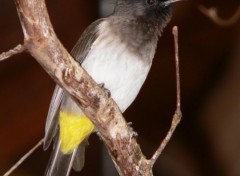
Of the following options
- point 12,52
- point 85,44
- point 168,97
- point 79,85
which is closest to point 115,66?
point 85,44

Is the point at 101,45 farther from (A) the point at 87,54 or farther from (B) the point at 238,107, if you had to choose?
(B) the point at 238,107

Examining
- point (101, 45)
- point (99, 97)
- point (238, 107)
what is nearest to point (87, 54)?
point (101, 45)

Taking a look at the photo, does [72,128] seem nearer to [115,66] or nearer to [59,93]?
[59,93]

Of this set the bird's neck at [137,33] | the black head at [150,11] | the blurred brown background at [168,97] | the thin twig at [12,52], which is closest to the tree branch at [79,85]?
the thin twig at [12,52]

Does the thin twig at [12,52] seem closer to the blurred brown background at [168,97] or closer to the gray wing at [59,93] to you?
the gray wing at [59,93]

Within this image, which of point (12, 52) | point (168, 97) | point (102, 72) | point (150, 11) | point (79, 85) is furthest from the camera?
point (168, 97)
